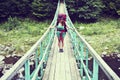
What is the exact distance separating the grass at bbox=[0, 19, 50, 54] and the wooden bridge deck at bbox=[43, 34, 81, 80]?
1208 cm

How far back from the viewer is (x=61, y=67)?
8.32m

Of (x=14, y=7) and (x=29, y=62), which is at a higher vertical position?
(x=29, y=62)

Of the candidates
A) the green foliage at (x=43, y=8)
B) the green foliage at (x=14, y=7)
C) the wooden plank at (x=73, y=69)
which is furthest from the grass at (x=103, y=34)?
the wooden plank at (x=73, y=69)

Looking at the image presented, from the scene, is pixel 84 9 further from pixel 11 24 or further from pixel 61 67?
pixel 61 67

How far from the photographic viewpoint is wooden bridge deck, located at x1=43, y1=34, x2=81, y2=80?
7304mm

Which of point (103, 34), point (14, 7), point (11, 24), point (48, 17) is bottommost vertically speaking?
point (103, 34)

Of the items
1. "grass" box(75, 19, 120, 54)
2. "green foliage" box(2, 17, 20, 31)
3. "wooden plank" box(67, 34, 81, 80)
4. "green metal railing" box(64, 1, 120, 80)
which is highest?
"green metal railing" box(64, 1, 120, 80)

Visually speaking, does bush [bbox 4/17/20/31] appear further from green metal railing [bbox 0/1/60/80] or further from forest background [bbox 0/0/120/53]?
green metal railing [bbox 0/1/60/80]

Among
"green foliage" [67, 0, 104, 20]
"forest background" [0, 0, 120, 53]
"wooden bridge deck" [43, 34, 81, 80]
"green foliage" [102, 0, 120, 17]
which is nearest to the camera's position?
"wooden bridge deck" [43, 34, 81, 80]

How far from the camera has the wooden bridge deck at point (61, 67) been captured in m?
7.30

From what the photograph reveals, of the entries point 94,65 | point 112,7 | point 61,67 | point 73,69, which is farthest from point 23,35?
point 94,65

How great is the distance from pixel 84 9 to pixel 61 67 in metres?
23.0

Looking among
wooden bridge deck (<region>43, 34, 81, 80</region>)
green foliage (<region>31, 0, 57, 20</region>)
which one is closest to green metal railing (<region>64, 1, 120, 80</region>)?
wooden bridge deck (<region>43, 34, 81, 80</region>)

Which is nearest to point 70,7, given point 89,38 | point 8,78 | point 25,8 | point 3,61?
point 25,8
